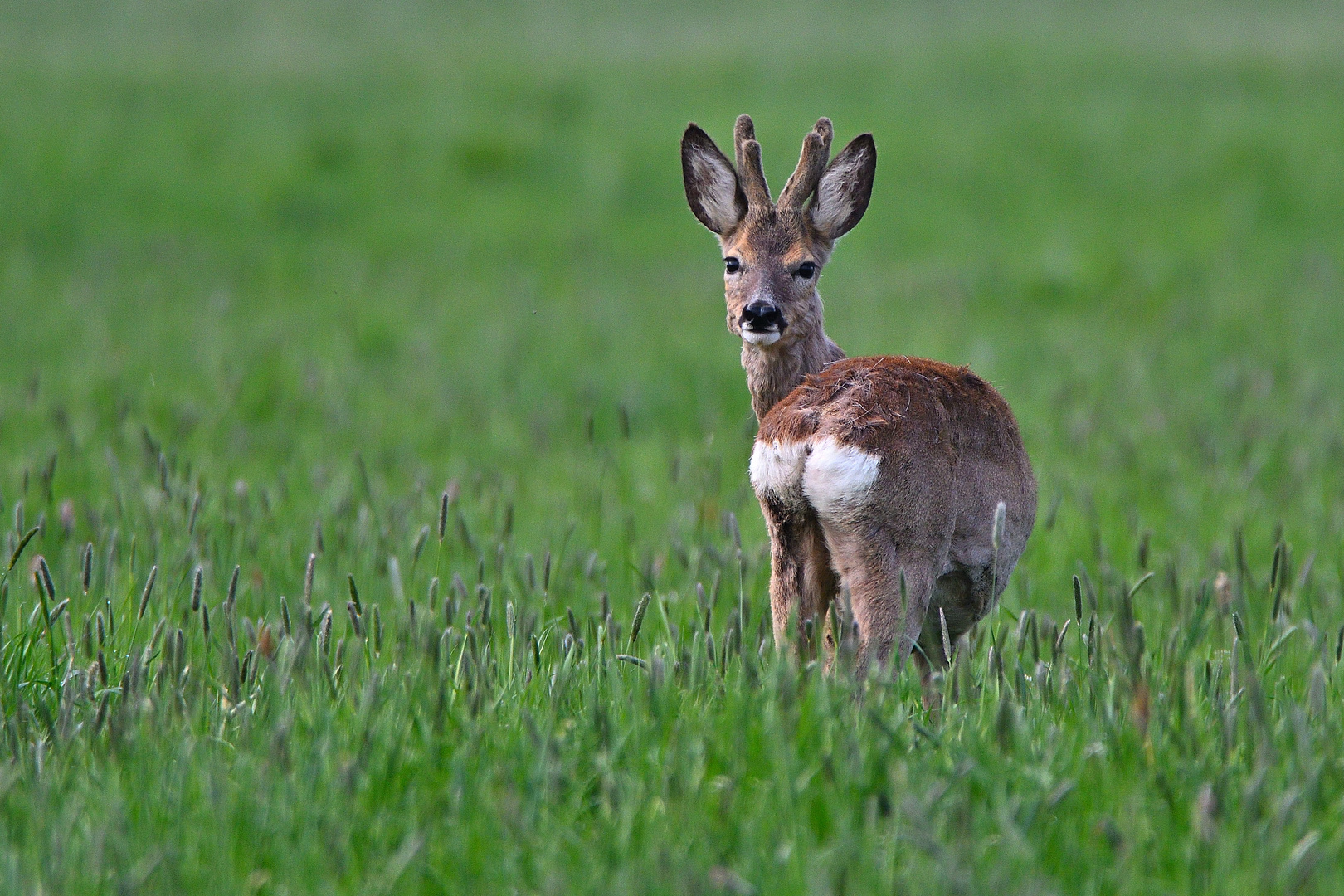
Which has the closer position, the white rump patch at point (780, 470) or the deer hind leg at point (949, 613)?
the white rump patch at point (780, 470)

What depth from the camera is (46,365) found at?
8.37 meters

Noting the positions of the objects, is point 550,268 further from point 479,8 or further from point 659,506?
point 479,8

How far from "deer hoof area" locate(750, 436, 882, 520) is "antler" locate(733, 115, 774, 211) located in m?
1.23

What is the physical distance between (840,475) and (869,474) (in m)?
0.07

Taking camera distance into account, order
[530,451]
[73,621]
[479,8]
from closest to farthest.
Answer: [73,621]
[530,451]
[479,8]

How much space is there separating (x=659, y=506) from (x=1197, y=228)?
32.9 ft

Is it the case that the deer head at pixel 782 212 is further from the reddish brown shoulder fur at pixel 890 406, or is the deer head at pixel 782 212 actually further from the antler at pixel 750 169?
the reddish brown shoulder fur at pixel 890 406

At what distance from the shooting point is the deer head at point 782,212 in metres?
4.46

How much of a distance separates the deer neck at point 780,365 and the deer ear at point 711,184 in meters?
0.46

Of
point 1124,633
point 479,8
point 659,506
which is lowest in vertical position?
point 659,506

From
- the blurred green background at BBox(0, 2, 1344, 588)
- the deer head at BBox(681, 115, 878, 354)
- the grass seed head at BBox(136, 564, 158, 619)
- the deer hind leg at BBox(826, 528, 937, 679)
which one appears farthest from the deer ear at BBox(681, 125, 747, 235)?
the grass seed head at BBox(136, 564, 158, 619)

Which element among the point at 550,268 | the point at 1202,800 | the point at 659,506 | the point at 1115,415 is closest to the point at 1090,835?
the point at 1202,800

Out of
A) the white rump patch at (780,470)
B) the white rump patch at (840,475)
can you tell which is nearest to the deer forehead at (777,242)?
the white rump patch at (780,470)

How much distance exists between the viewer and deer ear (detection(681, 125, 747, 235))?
4.60 m
